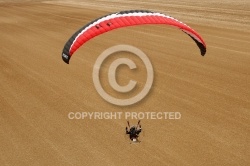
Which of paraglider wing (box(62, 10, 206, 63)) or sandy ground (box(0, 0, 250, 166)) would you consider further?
paraglider wing (box(62, 10, 206, 63))

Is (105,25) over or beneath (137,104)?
over

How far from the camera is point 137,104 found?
528 inches

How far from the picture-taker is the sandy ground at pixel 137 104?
9.98 m

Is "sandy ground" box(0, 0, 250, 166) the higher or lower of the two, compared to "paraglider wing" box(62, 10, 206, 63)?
lower

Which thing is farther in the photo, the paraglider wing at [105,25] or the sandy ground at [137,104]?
the paraglider wing at [105,25]

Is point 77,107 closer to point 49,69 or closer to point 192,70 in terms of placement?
point 49,69

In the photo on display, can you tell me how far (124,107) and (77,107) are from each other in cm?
202

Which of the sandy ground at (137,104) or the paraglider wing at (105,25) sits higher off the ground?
the paraglider wing at (105,25)

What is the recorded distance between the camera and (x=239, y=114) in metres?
12.1

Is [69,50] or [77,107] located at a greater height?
[69,50]

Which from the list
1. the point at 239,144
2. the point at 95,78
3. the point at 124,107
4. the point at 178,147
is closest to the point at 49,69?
the point at 95,78

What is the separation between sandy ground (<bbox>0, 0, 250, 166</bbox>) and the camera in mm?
9984

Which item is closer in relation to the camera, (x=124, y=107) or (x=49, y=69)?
(x=124, y=107)

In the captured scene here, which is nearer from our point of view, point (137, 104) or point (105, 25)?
point (105, 25)
